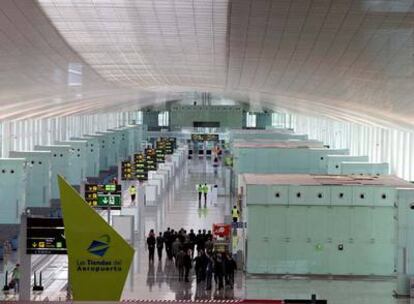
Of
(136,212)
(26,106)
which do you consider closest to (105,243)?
(136,212)

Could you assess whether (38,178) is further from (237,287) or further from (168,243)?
(237,287)

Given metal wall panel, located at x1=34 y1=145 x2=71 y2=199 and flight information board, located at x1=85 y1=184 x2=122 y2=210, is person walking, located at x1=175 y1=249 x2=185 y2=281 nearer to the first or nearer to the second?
flight information board, located at x1=85 y1=184 x2=122 y2=210

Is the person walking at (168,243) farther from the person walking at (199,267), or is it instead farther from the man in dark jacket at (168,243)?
the person walking at (199,267)

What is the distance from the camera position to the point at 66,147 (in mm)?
46000

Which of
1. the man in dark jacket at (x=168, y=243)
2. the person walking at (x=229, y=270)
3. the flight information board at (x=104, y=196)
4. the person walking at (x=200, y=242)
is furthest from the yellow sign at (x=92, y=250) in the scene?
the flight information board at (x=104, y=196)

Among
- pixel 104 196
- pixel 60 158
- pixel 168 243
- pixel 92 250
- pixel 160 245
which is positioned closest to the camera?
pixel 92 250

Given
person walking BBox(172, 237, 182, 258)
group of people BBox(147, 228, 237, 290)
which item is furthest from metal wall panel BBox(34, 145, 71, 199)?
person walking BBox(172, 237, 182, 258)

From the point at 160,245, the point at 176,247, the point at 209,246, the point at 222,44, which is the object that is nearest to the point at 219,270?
the point at 209,246

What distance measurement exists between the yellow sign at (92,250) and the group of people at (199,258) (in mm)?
11651

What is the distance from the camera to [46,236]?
18969mm

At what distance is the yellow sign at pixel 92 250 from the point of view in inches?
473

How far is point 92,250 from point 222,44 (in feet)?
52.3

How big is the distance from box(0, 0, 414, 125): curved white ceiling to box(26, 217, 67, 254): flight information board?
4267 millimetres

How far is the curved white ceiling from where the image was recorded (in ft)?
65.5
